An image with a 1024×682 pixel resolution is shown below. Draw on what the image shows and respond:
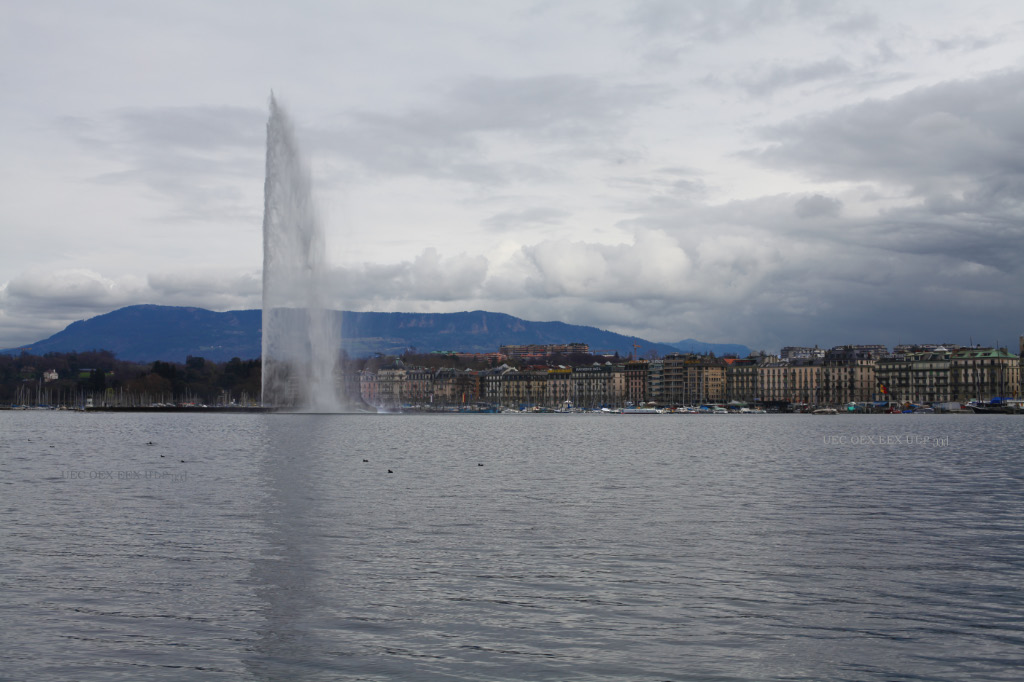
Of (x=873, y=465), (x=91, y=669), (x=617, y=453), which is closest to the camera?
(x=91, y=669)

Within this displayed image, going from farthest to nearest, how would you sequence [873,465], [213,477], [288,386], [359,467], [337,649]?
[288,386] < [873,465] < [359,467] < [213,477] < [337,649]

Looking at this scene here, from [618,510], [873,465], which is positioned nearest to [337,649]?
[618,510]

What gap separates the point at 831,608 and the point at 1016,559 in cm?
665

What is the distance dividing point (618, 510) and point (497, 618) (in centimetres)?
1343

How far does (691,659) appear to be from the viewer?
13141mm

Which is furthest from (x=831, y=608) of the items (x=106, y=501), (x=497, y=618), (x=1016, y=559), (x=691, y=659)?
(x=106, y=501)

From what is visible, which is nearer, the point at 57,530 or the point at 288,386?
the point at 57,530

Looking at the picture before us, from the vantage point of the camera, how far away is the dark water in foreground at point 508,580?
13.2m

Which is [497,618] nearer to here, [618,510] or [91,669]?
[91,669]

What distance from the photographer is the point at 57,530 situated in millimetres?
23703

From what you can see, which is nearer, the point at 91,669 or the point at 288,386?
the point at 91,669

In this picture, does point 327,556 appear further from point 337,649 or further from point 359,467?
point 359,467

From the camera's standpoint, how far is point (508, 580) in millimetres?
18000

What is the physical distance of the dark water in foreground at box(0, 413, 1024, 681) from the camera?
13.2 m
